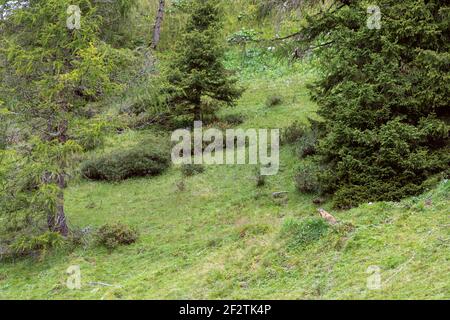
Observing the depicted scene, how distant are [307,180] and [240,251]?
374 centimetres

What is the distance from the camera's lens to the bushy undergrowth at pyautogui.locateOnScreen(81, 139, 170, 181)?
16.6 m

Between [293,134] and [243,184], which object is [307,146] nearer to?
[293,134]

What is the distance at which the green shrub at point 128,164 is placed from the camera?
1664 centimetres

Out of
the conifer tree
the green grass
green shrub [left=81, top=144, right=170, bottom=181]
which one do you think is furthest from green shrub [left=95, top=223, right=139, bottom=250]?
green shrub [left=81, top=144, right=170, bottom=181]

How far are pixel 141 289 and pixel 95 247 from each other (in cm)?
337

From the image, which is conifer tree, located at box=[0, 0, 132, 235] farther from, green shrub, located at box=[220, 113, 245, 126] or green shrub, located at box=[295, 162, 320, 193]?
green shrub, located at box=[220, 113, 245, 126]

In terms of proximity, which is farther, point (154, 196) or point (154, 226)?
point (154, 196)

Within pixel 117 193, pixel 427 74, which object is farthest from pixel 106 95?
pixel 427 74

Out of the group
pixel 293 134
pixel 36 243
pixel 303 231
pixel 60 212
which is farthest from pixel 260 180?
pixel 36 243

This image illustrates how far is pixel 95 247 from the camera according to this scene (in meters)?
11.6

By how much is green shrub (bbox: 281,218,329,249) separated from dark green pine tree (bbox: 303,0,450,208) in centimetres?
189

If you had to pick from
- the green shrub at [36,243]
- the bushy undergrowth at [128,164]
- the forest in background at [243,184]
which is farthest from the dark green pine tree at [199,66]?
the green shrub at [36,243]

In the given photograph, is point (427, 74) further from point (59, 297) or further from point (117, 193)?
point (117, 193)
